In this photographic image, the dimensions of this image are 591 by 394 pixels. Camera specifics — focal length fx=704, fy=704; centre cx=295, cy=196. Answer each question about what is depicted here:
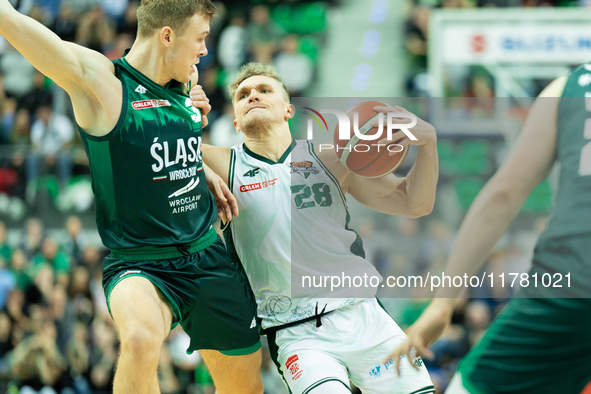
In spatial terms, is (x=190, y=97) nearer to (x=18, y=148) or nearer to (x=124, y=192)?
(x=124, y=192)

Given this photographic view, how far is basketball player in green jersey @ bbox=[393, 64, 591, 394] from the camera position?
2.61m

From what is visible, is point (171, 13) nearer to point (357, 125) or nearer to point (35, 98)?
point (357, 125)

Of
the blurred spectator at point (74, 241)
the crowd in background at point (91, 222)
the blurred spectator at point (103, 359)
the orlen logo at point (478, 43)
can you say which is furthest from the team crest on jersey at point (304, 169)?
the orlen logo at point (478, 43)

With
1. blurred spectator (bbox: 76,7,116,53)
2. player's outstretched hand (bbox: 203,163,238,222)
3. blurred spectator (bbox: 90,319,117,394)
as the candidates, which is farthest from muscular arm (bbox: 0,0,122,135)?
blurred spectator (bbox: 76,7,116,53)

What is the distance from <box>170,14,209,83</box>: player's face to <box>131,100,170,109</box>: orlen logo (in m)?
0.20

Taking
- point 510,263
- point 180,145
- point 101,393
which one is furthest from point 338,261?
point 101,393

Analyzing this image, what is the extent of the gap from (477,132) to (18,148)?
718 centimetres

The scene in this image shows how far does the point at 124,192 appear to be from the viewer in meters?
4.22

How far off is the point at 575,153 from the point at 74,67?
2.74m

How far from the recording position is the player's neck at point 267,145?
487 cm

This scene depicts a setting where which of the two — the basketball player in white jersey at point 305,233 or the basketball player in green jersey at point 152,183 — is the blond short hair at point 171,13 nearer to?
the basketball player in green jersey at point 152,183

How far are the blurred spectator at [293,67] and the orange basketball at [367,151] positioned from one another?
7.43 metres

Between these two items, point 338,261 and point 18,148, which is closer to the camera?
point 338,261

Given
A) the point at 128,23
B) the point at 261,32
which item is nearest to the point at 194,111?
the point at 261,32
